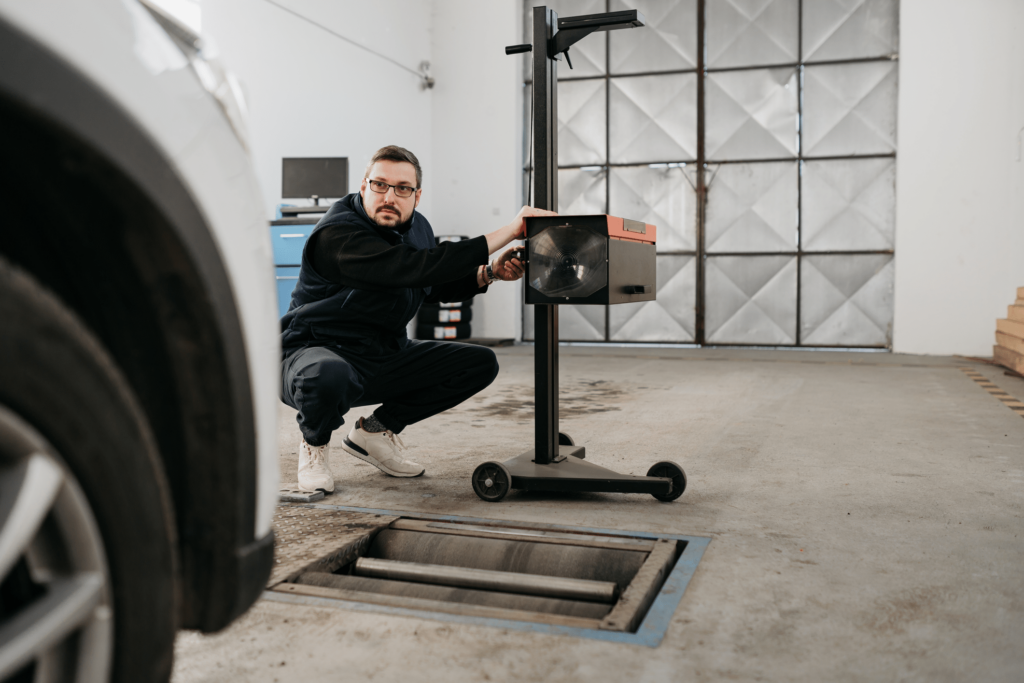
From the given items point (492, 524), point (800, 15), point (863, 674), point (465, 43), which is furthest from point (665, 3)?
point (863, 674)

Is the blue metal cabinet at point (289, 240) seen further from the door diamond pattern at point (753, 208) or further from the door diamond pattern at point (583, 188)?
the door diamond pattern at point (753, 208)

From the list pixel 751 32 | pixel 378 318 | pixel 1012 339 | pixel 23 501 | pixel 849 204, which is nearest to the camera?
pixel 23 501

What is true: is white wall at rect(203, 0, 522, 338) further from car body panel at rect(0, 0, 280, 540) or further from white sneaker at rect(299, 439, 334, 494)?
car body panel at rect(0, 0, 280, 540)

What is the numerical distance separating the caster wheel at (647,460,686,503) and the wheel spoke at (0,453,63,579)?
2.04 metres

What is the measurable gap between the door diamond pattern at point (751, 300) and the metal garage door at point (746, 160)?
13 millimetres

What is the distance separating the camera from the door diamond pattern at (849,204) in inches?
331

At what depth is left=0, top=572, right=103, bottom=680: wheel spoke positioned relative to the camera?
2.38 feet

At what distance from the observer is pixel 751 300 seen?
351 inches

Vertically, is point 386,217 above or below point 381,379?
above

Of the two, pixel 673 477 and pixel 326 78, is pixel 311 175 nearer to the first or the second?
pixel 326 78

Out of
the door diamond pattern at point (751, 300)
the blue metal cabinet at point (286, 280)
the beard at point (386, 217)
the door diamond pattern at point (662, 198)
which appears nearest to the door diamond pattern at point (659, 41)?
the door diamond pattern at point (662, 198)

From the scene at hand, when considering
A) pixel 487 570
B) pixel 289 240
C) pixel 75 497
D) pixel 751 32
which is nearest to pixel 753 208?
pixel 751 32

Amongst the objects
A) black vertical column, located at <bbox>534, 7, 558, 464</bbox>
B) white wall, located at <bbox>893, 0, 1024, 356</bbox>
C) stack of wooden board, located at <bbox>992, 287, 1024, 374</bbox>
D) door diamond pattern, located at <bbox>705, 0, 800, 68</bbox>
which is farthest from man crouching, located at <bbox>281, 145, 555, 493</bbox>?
door diamond pattern, located at <bbox>705, 0, 800, 68</bbox>

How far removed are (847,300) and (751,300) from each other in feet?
3.19
